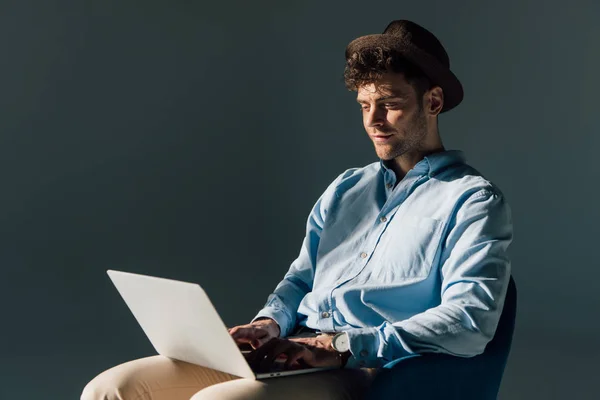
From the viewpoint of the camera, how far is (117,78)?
19.4ft

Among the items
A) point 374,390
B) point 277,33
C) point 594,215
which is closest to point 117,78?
point 277,33

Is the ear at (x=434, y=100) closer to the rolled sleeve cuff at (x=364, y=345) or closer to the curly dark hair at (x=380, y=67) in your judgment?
the curly dark hair at (x=380, y=67)

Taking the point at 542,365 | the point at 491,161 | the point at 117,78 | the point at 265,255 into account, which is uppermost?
the point at 117,78

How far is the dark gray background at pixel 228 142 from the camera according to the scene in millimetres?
5293

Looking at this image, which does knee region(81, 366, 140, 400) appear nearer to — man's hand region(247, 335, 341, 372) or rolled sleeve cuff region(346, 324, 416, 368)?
man's hand region(247, 335, 341, 372)

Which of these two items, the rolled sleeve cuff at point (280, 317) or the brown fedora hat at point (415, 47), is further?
the rolled sleeve cuff at point (280, 317)

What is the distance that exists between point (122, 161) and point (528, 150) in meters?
2.28

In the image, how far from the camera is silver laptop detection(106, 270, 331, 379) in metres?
2.20

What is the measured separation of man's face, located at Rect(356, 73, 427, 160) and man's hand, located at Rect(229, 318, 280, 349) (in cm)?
57

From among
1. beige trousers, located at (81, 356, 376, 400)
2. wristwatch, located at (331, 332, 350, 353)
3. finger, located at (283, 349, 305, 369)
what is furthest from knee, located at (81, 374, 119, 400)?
wristwatch, located at (331, 332, 350, 353)

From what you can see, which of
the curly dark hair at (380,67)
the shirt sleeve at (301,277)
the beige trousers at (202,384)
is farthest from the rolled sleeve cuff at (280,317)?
the curly dark hair at (380,67)

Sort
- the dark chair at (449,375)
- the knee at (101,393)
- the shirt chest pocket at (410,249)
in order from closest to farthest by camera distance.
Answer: the dark chair at (449,375) → the knee at (101,393) → the shirt chest pocket at (410,249)

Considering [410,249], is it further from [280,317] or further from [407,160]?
[280,317]

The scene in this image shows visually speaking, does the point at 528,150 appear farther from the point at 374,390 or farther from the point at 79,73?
the point at 374,390
